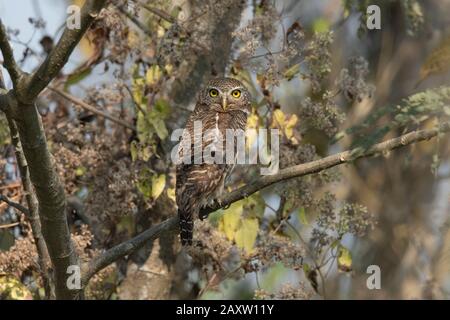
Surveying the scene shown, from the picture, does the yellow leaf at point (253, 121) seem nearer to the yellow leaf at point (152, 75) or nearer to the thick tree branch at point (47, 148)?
the yellow leaf at point (152, 75)

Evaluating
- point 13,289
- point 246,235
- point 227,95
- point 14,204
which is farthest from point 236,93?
point 13,289

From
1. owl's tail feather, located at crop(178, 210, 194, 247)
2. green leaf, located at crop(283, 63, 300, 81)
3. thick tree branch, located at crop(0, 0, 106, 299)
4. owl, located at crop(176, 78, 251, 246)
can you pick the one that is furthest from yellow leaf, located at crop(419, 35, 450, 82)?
thick tree branch, located at crop(0, 0, 106, 299)

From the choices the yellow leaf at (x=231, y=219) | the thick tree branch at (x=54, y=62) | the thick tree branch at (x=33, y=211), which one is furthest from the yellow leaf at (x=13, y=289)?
the thick tree branch at (x=54, y=62)

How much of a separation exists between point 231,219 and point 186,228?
31.7 inches

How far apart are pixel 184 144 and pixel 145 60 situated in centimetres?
99

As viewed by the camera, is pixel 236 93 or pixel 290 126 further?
pixel 236 93

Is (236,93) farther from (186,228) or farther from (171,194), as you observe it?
(186,228)

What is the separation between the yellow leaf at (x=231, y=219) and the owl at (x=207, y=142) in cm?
42

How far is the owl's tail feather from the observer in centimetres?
451

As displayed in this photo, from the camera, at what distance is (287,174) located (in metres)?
4.24

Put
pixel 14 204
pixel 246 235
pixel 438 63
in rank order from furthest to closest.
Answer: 1. pixel 438 63
2. pixel 246 235
3. pixel 14 204

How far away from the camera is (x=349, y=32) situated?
8422mm

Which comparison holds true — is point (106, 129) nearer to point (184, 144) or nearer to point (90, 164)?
point (90, 164)

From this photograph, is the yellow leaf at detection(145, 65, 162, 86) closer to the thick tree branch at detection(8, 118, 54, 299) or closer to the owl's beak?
the owl's beak
